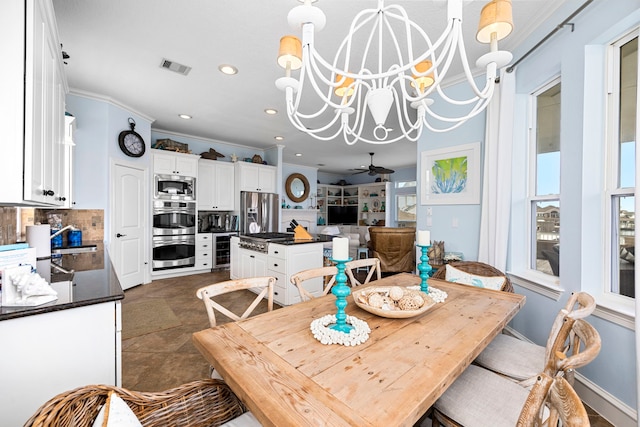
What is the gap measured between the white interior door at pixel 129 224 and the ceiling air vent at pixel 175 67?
1.83m

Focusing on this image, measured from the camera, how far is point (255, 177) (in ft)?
19.2

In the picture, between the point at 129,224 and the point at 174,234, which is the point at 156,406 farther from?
the point at 174,234

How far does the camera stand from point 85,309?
1.24 meters

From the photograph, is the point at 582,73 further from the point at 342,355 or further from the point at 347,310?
the point at 342,355

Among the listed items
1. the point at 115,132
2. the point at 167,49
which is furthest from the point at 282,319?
the point at 115,132

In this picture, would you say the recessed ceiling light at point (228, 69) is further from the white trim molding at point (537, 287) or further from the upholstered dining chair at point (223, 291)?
the white trim molding at point (537, 287)

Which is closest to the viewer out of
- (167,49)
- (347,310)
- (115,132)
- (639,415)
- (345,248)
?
(345,248)

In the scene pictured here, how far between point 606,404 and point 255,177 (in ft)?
18.2

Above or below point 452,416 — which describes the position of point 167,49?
above

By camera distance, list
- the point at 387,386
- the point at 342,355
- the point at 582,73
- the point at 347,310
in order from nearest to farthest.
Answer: the point at 387,386, the point at 342,355, the point at 347,310, the point at 582,73

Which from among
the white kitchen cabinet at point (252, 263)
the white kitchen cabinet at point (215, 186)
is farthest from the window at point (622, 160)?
the white kitchen cabinet at point (215, 186)

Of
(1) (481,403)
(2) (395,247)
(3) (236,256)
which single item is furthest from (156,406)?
(2) (395,247)

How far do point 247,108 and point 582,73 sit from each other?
11.6ft

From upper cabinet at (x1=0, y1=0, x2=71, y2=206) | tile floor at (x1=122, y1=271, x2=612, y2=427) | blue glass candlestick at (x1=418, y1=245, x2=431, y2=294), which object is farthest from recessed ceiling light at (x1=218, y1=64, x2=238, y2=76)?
tile floor at (x1=122, y1=271, x2=612, y2=427)
